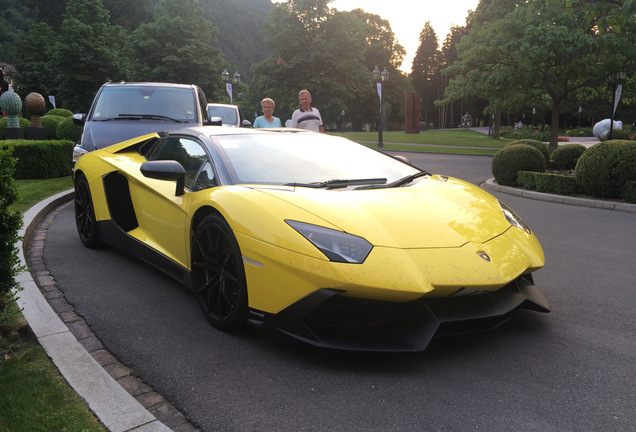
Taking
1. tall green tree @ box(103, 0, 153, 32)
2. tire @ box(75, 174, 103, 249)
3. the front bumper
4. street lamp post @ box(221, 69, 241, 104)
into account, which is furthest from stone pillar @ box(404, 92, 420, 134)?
the front bumper

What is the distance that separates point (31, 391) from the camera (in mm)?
2680

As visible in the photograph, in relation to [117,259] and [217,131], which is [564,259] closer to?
[217,131]

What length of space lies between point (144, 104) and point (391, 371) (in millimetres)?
7394

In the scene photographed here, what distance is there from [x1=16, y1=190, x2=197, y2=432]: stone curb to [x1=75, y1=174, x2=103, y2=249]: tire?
1.08 m

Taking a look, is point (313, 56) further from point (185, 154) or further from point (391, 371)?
point (391, 371)

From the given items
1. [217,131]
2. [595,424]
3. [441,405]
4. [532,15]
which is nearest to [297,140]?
[217,131]

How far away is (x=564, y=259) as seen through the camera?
562 centimetres

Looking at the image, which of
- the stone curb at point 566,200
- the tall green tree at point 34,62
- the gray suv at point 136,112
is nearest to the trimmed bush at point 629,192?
the stone curb at point 566,200

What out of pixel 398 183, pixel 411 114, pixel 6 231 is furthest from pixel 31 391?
pixel 411 114

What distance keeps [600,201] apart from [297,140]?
294 inches

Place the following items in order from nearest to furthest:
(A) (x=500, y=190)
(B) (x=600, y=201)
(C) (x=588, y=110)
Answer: (B) (x=600, y=201), (A) (x=500, y=190), (C) (x=588, y=110)

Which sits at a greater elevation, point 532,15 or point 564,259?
point 532,15

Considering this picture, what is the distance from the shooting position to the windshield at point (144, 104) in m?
8.88

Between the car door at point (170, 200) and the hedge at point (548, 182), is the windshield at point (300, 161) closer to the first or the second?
the car door at point (170, 200)
